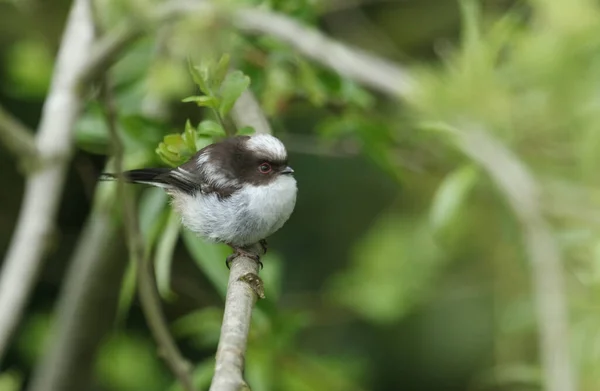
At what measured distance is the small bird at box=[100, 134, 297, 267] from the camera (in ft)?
8.72

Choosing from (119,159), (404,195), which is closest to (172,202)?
(119,159)

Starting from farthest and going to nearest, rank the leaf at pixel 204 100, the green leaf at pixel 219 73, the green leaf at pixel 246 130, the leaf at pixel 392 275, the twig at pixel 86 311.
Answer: the leaf at pixel 392 275
the twig at pixel 86 311
the green leaf at pixel 246 130
the green leaf at pixel 219 73
the leaf at pixel 204 100

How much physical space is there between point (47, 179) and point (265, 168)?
31.7 inches

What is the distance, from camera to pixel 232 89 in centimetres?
223

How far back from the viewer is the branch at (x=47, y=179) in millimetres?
2799

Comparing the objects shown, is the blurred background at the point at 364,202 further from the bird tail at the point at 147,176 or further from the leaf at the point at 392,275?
the bird tail at the point at 147,176

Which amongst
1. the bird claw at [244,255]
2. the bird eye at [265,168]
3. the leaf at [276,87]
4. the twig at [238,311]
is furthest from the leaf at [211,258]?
the leaf at [276,87]

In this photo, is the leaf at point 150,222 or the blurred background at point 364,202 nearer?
the blurred background at point 364,202

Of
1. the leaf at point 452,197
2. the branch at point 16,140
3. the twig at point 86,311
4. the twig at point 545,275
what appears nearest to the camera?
the twig at point 545,275

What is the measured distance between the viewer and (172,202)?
2895 mm

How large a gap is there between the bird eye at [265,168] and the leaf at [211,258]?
292mm

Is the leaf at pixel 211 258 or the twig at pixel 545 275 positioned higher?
the leaf at pixel 211 258

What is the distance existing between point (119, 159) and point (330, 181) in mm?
3130

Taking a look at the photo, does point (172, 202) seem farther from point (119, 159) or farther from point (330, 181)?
point (330, 181)
